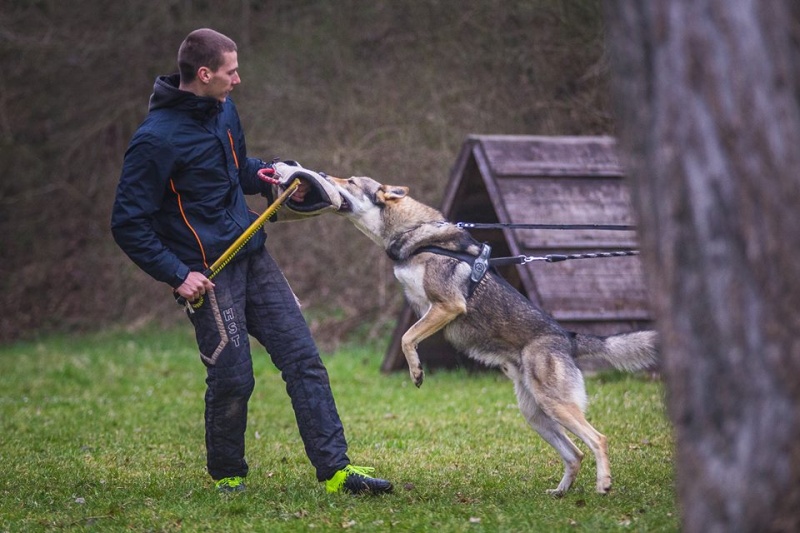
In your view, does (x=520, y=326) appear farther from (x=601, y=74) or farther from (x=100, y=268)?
(x=100, y=268)

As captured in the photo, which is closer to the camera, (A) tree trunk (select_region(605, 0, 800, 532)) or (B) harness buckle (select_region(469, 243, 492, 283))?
(A) tree trunk (select_region(605, 0, 800, 532))

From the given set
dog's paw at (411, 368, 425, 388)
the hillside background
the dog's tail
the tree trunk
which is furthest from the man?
the hillside background

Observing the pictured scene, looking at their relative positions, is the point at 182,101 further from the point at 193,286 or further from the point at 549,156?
the point at 549,156

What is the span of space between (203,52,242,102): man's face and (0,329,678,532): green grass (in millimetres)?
2025

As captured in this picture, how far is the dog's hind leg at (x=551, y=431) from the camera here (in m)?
4.98

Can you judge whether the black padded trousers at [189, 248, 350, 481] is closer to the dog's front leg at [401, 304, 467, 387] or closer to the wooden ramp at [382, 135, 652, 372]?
the dog's front leg at [401, 304, 467, 387]

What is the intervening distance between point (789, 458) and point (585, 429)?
94.1 inches

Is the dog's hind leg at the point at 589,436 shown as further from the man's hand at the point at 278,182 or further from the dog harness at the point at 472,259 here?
the man's hand at the point at 278,182

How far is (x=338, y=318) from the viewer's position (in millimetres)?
12820

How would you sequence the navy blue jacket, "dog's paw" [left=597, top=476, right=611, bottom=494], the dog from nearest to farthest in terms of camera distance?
the navy blue jacket
"dog's paw" [left=597, top=476, right=611, bottom=494]
the dog

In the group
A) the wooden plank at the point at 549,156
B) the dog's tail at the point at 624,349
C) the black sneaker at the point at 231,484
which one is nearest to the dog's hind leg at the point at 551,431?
the dog's tail at the point at 624,349

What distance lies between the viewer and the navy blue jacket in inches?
179

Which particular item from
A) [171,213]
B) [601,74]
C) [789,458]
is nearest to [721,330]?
[789,458]

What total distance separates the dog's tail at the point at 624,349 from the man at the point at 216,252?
1311mm
